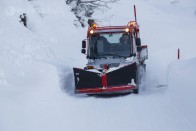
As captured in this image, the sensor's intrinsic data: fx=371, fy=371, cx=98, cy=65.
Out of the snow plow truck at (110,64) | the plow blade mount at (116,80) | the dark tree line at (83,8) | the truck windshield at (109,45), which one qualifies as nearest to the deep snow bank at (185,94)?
the plow blade mount at (116,80)

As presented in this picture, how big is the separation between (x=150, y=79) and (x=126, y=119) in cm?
640

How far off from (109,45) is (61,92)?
2.15 meters

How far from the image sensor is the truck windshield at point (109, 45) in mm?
10883

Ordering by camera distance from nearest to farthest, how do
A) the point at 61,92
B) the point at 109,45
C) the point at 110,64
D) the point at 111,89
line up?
the point at 111,89, the point at 61,92, the point at 110,64, the point at 109,45

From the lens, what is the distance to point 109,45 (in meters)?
11.0

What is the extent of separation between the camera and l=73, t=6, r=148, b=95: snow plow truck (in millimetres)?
9711

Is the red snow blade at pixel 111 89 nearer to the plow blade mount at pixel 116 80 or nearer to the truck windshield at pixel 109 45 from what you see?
the plow blade mount at pixel 116 80

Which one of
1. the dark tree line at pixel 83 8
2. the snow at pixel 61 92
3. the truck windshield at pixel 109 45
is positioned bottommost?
the snow at pixel 61 92

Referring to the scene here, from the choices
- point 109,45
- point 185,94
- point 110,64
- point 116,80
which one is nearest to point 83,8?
point 109,45

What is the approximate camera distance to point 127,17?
989 inches

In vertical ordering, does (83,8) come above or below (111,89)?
above

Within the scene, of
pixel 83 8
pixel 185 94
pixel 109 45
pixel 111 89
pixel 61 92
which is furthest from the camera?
pixel 83 8

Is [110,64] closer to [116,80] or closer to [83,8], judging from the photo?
[116,80]

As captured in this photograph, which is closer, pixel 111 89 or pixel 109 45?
pixel 111 89
